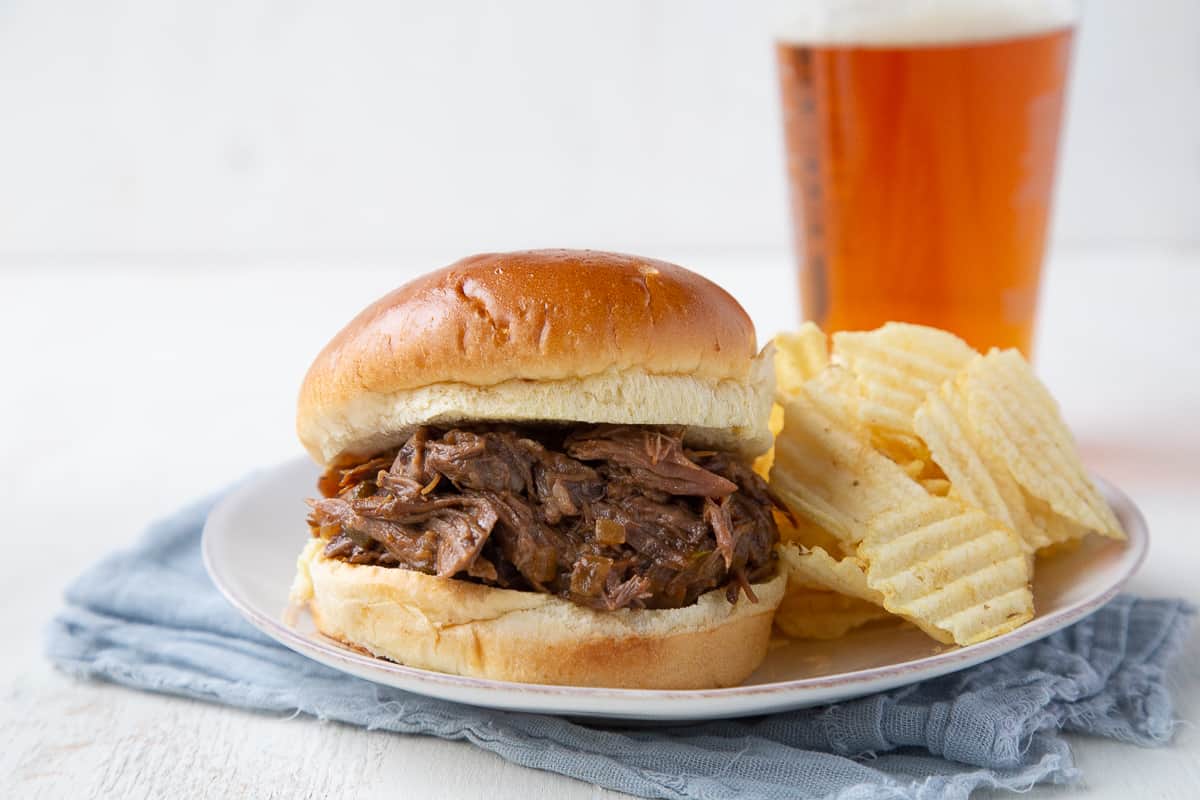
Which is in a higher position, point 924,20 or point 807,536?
point 924,20

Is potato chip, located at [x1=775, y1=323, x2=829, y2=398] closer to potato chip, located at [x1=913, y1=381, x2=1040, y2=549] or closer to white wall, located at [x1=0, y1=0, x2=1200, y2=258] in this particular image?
potato chip, located at [x1=913, y1=381, x2=1040, y2=549]

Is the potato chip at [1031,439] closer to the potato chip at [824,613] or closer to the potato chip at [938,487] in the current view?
the potato chip at [938,487]

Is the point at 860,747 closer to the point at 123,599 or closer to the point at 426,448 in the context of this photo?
the point at 426,448

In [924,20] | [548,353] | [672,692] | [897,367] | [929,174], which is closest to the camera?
[672,692]

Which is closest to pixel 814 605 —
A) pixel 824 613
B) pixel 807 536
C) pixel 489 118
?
pixel 824 613

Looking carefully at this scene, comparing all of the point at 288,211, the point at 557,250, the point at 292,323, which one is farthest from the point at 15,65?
the point at 557,250

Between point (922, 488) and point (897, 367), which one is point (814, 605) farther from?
point (897, 367)

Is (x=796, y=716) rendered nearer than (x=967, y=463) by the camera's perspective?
Yes

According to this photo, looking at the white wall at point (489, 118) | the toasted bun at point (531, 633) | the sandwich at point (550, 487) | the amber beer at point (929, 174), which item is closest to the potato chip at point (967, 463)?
the sandwich at point (550, 487)
